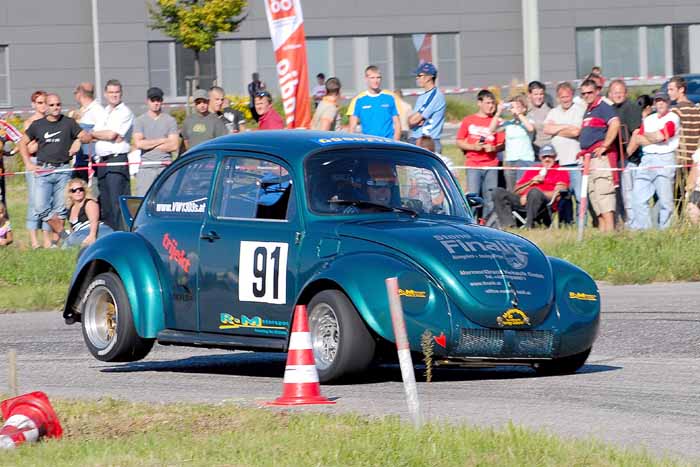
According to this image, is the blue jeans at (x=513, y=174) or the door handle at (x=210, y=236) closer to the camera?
the door handle at (x=210, y=236)

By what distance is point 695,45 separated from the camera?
5528 cm

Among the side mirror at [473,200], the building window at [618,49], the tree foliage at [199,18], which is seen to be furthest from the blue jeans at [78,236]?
the building window at [618,49]

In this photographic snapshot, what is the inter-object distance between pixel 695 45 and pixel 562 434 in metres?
49.6

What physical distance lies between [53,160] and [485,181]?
5.58m

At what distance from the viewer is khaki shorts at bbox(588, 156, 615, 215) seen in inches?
745

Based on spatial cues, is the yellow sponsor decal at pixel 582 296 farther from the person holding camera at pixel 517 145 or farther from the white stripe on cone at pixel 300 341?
the person holding camera at pixel 517 145

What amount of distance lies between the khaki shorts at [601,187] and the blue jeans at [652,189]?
0.34 meters

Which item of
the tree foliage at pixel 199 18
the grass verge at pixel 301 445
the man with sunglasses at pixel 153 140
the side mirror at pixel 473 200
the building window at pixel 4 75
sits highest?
the tree foliage at pixel 199 18

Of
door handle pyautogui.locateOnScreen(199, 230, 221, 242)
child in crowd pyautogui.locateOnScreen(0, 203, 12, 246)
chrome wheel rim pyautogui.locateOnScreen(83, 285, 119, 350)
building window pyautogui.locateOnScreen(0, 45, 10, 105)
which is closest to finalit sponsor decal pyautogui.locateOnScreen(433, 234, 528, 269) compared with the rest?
door handle pyautogui.locateOnScreen(199, 230, 221, 242)

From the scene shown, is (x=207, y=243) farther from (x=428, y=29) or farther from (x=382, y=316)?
(x=428, y=29)

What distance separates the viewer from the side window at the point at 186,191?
11031 mm

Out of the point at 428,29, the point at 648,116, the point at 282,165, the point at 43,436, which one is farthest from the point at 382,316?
the point at 428,29

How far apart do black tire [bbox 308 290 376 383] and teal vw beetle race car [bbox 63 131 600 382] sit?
0.01m

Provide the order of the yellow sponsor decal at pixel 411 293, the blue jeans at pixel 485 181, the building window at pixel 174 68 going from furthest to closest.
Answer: the building window at pixel 174 68 → the blue jeans at pixel 485 181 → the yellow sponsor decal at pixel 411 293
